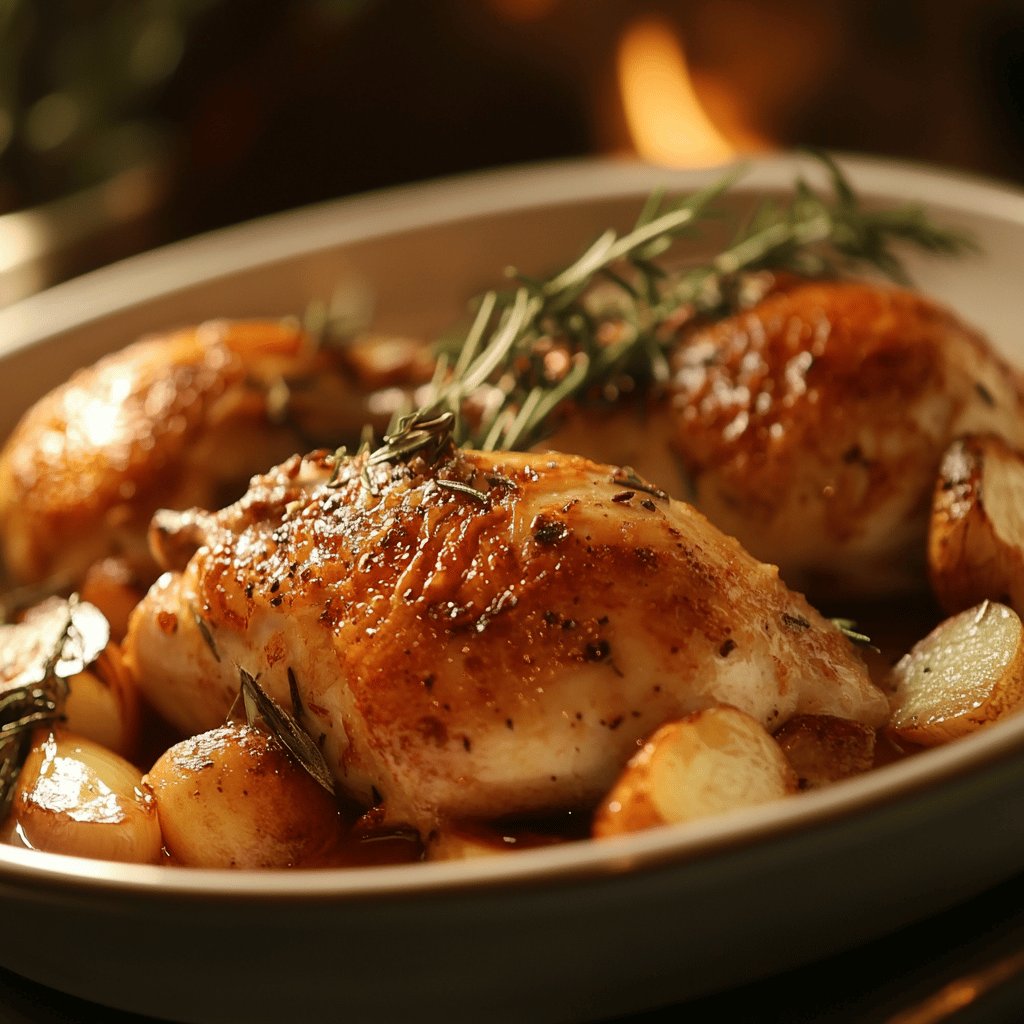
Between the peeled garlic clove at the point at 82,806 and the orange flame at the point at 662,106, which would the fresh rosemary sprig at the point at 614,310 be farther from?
the orange flame at the point at 662,106

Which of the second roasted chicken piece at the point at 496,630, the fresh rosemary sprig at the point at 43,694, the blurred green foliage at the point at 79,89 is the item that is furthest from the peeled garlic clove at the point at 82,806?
the blurred green foliage at the point at 79,89

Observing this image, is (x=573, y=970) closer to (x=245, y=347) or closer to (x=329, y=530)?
(x=329, y=530)

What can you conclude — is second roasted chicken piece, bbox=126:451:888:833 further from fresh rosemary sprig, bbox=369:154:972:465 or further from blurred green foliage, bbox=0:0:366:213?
blurred green foliage, bbox=0:0:366:213

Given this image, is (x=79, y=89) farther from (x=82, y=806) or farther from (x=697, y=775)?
(x=697, y=775)

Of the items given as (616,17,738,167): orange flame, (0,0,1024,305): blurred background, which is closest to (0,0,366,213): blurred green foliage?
(0,0,1024,305): blurred background

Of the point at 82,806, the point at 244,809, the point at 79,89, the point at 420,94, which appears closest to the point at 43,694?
the point at 82,806
